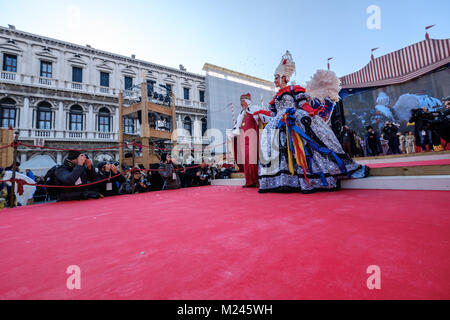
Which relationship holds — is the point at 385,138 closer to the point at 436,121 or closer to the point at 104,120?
the point at 436,121

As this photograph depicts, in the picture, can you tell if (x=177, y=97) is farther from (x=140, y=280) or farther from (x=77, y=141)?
(x=140, y=280)

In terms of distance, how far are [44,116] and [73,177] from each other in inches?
524

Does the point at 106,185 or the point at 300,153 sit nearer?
the point at 300,153

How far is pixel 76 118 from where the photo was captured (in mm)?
14023

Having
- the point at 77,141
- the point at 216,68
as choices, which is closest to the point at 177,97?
the point at 216,68

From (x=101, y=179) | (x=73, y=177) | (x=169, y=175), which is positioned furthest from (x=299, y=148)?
(x=101, y=179)

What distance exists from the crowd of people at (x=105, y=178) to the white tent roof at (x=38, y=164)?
581 centimetres

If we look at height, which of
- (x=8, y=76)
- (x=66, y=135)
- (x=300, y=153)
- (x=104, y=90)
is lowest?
(x=300, y=153)

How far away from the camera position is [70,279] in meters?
0.77

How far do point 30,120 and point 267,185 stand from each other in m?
15.9

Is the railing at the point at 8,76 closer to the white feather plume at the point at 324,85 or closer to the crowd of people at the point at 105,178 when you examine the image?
the crowd of people at the point at 105,178

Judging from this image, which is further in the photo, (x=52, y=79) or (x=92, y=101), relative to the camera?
(x=92, y=101)

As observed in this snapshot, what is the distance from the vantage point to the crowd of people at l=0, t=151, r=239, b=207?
12.3ft

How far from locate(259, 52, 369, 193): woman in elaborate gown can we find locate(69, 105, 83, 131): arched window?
15.2 metres
